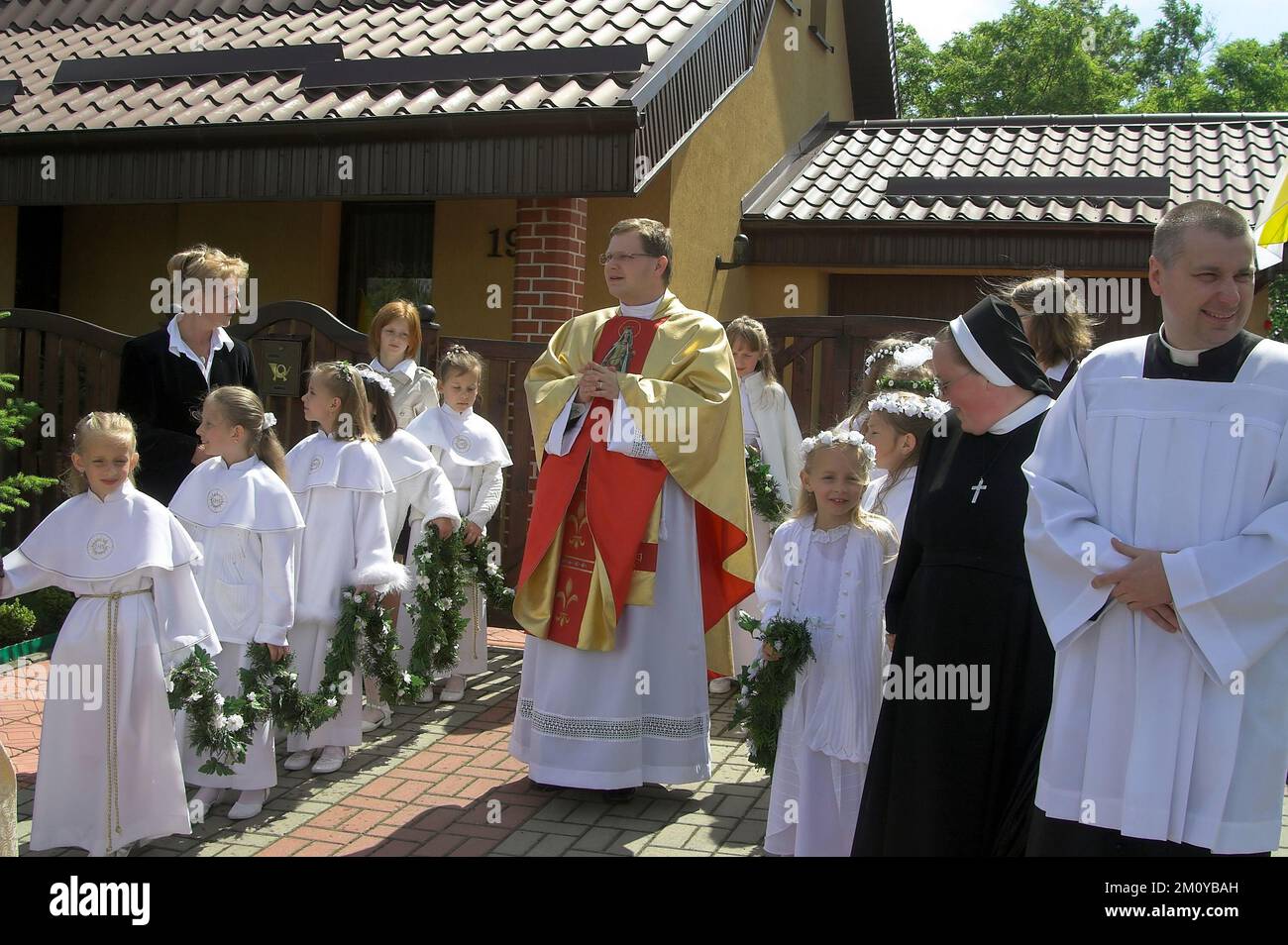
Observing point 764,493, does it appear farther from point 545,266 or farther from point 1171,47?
point 1171,47

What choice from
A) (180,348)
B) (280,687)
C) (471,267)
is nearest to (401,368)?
(180,348)

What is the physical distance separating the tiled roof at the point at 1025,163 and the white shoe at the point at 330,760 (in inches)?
317

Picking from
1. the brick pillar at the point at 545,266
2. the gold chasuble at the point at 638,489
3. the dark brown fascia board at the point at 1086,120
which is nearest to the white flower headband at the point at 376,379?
the gold chasuble at the point at 638,489

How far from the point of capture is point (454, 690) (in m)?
7.09

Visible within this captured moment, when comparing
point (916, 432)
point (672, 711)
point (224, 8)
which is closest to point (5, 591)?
point (672, 711)

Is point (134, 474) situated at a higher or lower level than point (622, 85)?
lower

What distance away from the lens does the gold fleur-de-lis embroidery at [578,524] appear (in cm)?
555

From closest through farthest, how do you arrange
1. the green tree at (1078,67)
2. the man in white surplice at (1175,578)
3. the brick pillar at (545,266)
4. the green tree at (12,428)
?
1. the man in white surplice at (1175,578)
2. the green tree at (12,428)
3. the brick pillar at (545,266)
4. the green tree at (1078,67)

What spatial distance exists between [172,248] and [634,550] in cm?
886

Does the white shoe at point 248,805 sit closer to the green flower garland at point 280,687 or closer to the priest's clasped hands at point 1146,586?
the green flower garland at point 280,687
